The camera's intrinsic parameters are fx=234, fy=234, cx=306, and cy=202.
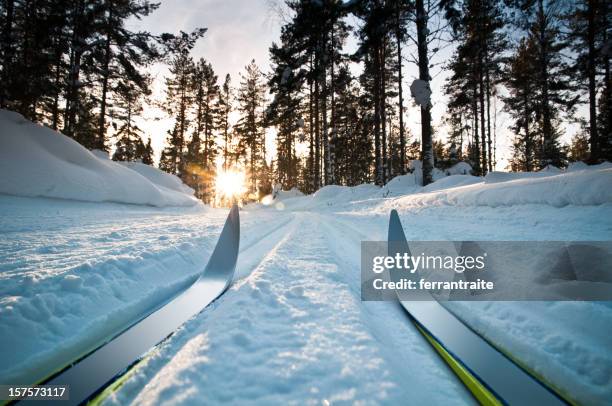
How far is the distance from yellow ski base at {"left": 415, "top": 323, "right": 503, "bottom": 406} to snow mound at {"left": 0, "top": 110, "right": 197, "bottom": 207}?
8.50m

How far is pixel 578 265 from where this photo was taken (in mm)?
1910

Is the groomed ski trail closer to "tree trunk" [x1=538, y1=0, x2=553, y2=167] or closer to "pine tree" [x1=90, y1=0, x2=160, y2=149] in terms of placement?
"pine tree" [x1=90, y1=0, x2=160, y2=149]

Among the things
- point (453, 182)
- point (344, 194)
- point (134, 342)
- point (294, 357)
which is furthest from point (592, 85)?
point (134, 342)

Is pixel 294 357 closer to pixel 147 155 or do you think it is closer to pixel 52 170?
pixel 52 170

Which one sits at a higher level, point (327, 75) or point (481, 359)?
point (327, 75)

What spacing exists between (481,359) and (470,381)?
21cm

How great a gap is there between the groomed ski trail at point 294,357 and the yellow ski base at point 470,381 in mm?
41

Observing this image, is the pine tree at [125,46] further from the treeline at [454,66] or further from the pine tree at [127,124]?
the treeline at [454,66]

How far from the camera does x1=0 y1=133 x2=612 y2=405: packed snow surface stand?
1.01m

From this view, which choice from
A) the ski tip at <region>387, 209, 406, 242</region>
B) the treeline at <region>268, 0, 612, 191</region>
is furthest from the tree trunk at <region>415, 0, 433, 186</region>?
the ski tip at <region>387, 209, 406, 242</region>

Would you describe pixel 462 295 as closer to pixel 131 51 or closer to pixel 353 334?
pixel 353 334

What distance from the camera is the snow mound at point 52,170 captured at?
5527mm

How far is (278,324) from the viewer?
1.46m

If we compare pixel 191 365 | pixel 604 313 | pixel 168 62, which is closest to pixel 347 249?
pixel 604 313
